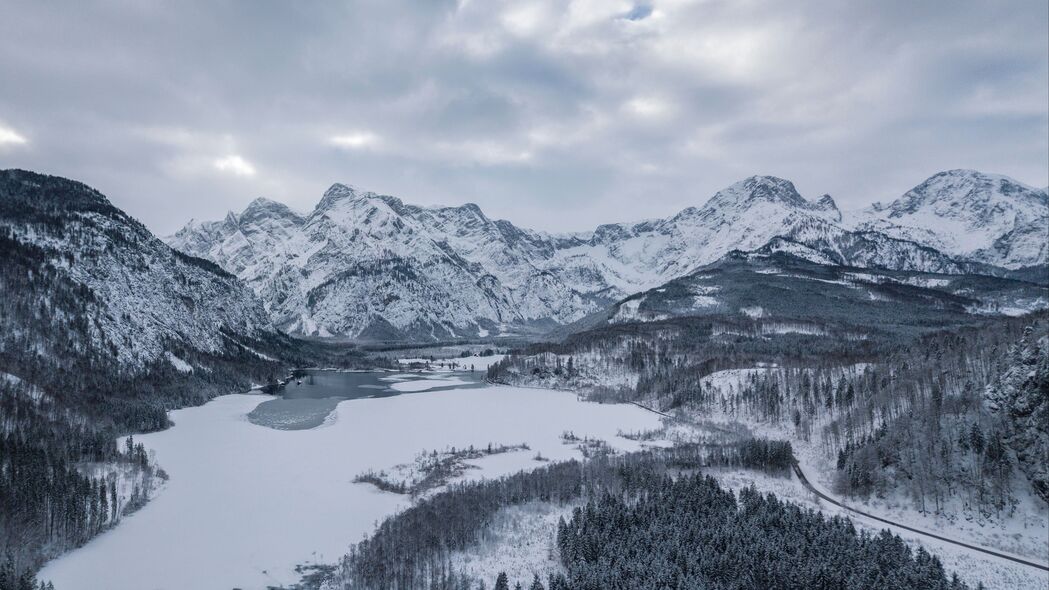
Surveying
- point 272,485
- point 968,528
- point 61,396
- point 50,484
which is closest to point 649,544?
point 968,528

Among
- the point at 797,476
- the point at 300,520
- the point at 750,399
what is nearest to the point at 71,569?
the point at 300,520

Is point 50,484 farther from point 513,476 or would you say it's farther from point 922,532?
point 922,532

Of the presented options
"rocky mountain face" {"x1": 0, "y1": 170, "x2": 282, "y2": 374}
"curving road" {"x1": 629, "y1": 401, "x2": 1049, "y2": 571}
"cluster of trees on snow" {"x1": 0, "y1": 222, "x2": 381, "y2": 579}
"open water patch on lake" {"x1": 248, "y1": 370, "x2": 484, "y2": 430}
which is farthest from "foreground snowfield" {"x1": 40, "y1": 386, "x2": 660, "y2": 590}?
"rocky mountain face" {"x1": 0, "y1": 170, "x2": 282, "y2": 374}

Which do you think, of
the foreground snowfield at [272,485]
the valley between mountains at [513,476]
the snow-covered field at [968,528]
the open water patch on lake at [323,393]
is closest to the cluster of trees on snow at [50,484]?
the valley between mountains at [513,476]

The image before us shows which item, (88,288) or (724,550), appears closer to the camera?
(724,550)

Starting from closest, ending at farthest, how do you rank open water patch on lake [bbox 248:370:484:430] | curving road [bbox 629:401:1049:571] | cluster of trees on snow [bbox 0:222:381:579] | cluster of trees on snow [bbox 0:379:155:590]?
1. cluster of trees on snow [bbox 0:379:155:590]
2. cluster of trees on snow [bbox 0:222:381:579]
3. curving road [bbox 629:401:1049:571]
4. open water patch on lake [bbox 248:370:484:430]

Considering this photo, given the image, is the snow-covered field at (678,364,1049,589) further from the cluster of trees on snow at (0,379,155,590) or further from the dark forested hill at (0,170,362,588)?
the dark forested hill at (0,170,362,588)

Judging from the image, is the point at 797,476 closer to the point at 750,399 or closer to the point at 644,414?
the point at 750,399
